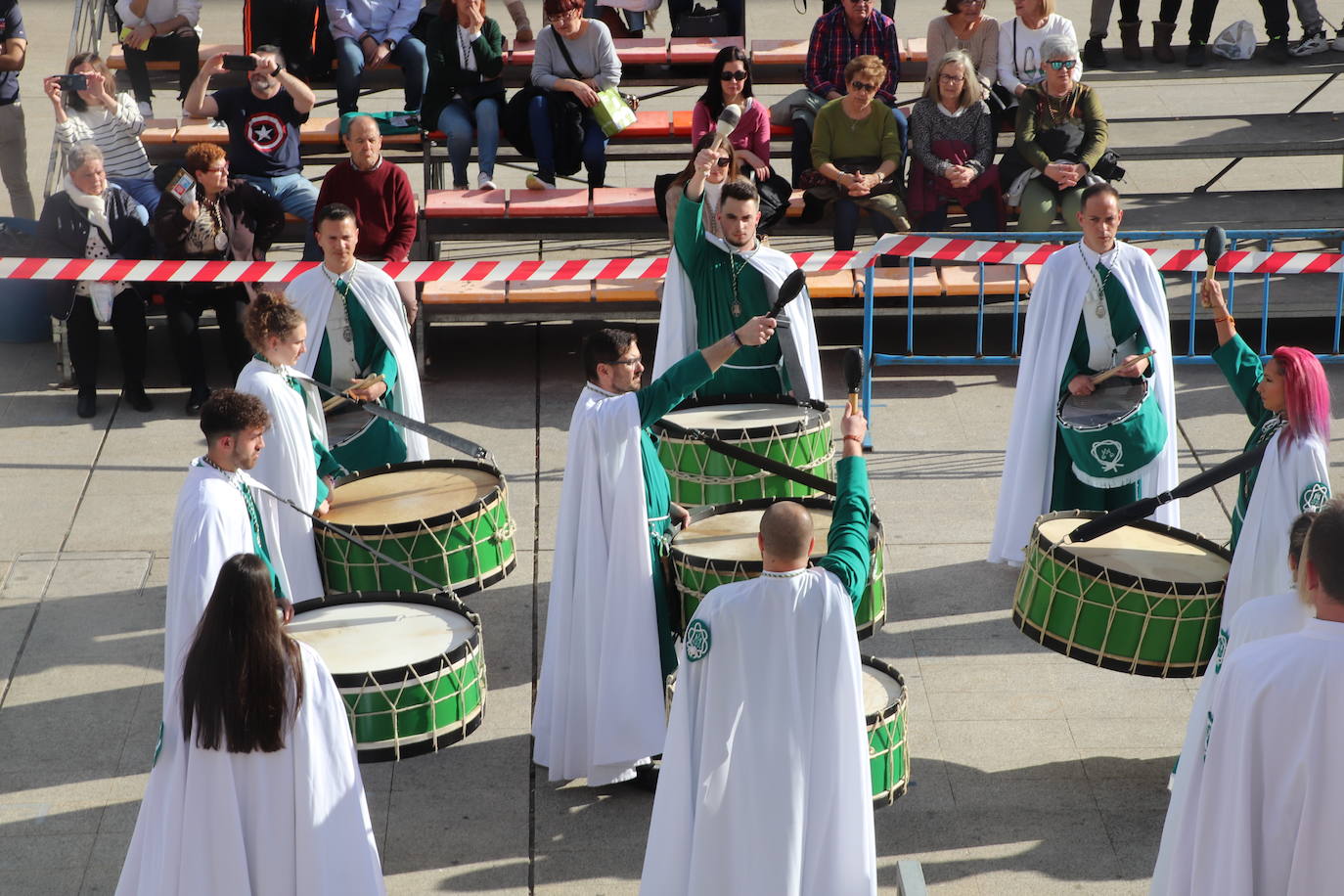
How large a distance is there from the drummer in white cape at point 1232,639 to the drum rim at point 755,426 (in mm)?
2516

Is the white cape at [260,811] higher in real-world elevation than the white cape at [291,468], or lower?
lower

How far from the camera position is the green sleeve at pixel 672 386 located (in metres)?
5.99

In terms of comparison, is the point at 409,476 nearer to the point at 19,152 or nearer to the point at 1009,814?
the point at 1009,814

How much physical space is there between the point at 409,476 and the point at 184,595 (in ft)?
6.21

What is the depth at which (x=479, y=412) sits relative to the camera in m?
10.9

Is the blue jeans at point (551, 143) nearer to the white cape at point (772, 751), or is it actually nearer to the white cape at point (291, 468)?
the white cape at point (291, 468)

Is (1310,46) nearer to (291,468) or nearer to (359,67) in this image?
(359,67)

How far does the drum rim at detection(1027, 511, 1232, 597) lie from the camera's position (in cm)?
608

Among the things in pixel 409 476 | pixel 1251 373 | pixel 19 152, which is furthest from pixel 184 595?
pixel 19 152

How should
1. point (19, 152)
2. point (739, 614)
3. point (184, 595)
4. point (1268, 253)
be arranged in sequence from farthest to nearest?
point (19, 152) < point (1268, 253) < point (184, 595) < point (739, 614)

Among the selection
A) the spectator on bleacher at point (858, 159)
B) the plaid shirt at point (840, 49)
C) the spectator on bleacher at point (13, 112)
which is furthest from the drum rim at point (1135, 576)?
the spectator on bleacher at point (13, 112)

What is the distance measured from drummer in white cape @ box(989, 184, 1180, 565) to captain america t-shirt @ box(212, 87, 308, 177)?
20.2ft

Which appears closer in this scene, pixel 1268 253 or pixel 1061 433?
pixel 1061 433

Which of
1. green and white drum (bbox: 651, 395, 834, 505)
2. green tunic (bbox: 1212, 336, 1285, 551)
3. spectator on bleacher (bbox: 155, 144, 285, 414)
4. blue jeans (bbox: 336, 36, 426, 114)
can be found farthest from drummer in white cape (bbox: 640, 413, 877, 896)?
blue jeans (bbox: 336, 36, 426, 114)
